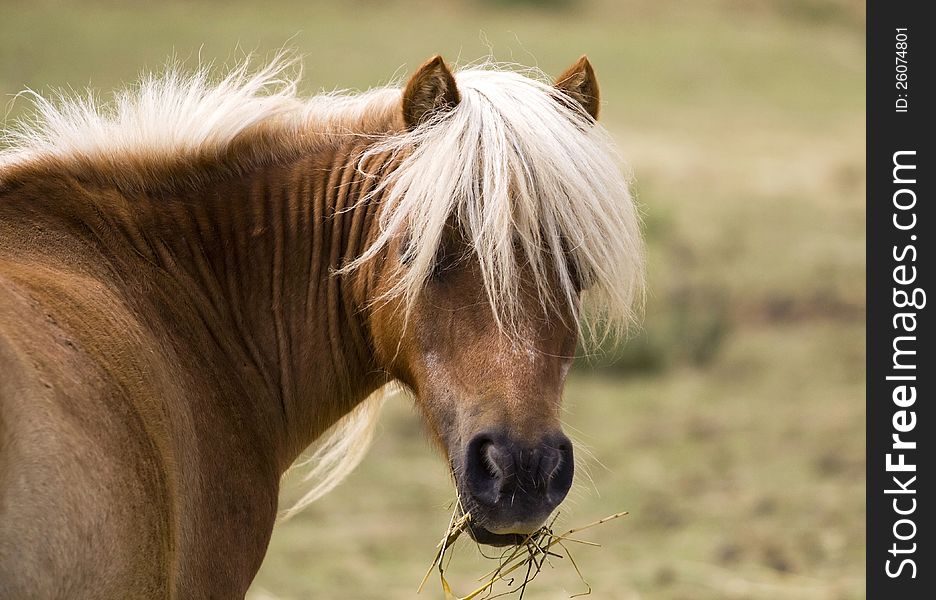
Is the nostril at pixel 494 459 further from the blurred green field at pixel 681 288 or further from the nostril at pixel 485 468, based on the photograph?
the blurred green field at pixel 681 288

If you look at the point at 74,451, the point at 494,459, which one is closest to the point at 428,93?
the point at 494,459

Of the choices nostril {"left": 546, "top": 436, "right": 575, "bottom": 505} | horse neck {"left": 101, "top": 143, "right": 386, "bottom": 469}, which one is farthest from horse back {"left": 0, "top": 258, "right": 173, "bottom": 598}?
nostril {"left": 546, "top": 436, "right": 575, "bottom": 505}

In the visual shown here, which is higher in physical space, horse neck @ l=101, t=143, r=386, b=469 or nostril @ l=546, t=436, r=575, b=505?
horse neck @ l=101, t=143, r=386, b=469

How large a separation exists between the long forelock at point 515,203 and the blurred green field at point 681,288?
86cm

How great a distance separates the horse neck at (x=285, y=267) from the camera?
3012 millimetres

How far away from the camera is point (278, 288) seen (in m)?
3.07

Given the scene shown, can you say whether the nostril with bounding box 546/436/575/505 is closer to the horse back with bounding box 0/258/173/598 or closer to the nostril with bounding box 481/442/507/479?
the nostril with bounding box 481/442/507/479

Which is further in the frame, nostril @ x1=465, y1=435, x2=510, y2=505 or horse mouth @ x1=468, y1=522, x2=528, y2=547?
horse mouth @ x1=468, y1=522, x2=528, y2=547

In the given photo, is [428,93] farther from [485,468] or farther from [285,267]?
[485,468]

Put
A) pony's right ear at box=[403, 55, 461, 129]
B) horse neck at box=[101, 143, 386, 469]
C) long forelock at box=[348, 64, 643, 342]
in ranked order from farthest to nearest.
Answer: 1. horse neck at box=[101, 143, 386, 469]
2. pony's right ear at box=[403, 55, 461, 129]
3. long forelock at box=[348, 64, 643, 342]

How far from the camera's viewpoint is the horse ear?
307cm

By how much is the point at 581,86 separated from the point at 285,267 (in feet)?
3.29

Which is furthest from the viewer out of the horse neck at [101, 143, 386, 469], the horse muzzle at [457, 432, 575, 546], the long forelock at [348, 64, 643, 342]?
the horse neck at [101, 143, 386, 469]

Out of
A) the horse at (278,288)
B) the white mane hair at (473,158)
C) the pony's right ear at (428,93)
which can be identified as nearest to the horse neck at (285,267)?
the horse at (278,288)
